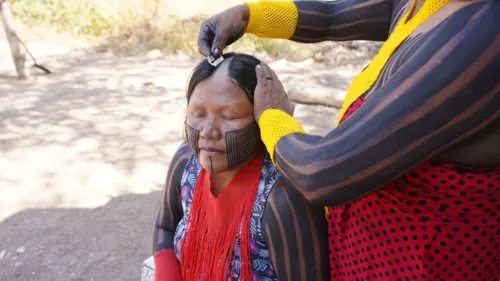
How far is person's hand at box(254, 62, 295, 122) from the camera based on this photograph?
128 cm

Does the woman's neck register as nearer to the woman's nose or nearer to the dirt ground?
the woman's nose

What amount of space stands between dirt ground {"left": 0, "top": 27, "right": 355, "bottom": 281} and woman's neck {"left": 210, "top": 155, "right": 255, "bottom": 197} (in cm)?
170

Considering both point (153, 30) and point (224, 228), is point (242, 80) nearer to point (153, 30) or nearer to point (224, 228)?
point (224, 228)

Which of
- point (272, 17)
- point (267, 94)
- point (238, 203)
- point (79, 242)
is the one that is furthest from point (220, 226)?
point (79, 242)

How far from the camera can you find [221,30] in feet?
4.90

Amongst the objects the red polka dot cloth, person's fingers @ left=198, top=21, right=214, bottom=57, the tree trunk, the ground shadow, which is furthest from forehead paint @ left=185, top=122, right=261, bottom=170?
the tree trunk

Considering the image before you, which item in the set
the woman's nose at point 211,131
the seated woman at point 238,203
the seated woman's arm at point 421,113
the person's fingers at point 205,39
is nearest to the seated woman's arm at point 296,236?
the seated woman at point 238,203

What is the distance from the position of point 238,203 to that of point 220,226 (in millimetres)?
92

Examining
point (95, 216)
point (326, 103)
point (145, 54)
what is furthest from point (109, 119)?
point (145, 54)

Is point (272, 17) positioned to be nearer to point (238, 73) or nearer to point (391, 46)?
point (238, 73)

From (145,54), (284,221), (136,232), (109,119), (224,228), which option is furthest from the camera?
(145,54)

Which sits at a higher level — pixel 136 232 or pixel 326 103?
pixel 326 103

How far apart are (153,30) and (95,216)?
6.00 metres

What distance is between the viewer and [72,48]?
8758mm
